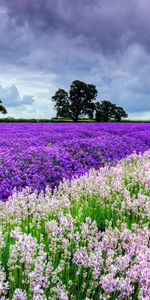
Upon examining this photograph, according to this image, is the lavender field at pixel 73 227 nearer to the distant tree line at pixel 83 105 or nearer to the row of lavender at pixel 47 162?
the row of lavender at pixel 47 162

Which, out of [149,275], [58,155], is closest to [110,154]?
[58,155]

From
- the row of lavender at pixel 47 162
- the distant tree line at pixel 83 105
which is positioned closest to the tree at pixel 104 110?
the distant tree line at pixel 83 105

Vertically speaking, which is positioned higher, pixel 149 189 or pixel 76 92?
pixel 76 92

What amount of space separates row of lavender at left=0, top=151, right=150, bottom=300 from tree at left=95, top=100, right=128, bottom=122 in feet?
158

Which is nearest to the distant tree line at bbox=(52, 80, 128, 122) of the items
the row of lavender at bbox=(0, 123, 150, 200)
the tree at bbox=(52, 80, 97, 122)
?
the tree at bbox=(52, 80, 97, 122)

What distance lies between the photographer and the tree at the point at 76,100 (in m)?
53.4

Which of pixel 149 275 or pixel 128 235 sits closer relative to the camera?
pixel 149 275

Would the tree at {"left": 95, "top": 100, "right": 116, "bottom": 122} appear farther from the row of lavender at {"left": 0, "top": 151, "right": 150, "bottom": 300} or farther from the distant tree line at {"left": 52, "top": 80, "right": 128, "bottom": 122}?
the row of lavender at {"left": 0, "top": 151, "right": 150, "bottom": 300}

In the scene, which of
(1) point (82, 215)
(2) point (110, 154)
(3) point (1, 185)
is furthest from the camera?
(2) point (110, 154)

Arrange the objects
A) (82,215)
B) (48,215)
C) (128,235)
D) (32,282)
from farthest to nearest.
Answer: (82,215)
(48,215)
(128,235)
(32,282)

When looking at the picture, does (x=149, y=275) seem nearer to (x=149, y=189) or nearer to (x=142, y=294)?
(x=142, y=294)

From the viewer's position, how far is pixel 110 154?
1084 cm

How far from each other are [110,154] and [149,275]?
8.91 metres

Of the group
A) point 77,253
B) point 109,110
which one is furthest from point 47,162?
point 109,110
